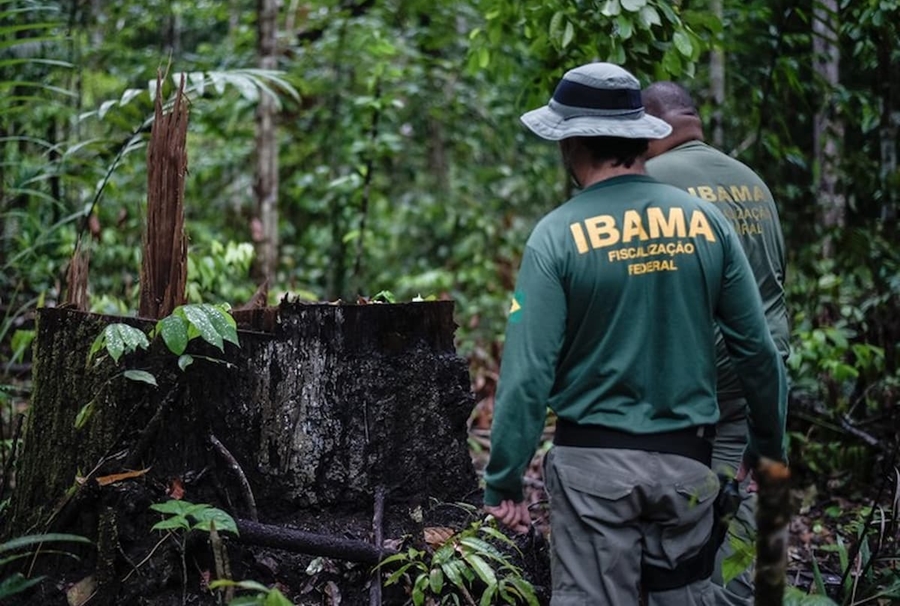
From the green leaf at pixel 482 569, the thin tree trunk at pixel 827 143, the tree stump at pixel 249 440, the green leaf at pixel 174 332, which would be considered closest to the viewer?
the green leaf at pixel 174 332

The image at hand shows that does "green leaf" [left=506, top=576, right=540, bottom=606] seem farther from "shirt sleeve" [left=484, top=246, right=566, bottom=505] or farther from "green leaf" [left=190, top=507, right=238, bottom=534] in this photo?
"green leaf" [left=190, top=507, right=238, bottom=534]

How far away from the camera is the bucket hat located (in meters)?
2.53

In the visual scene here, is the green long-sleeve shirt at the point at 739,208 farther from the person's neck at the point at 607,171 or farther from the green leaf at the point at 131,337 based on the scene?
the green leaf at the point at 131,337

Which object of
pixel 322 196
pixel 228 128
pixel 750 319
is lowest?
pixel 750 319

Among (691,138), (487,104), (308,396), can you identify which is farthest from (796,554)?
(487,104)

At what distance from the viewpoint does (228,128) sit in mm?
9594

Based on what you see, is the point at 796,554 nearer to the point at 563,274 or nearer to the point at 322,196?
the point at 563,274

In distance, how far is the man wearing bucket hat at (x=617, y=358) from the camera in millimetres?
2465

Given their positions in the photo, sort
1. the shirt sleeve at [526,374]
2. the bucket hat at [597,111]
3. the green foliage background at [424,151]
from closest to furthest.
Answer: the shirt sleeve at [526,374] < the bucket hat at [597,111] < the green foliage background at [424,151]

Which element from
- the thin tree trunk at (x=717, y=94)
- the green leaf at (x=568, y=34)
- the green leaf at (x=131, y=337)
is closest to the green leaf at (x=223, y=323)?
the green leaf at (x=131, y=337)

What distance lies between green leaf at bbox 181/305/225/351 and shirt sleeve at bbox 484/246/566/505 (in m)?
1.10

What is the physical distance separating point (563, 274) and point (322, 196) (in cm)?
792

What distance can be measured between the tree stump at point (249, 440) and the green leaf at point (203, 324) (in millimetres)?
274

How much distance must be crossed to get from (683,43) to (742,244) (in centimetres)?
131
